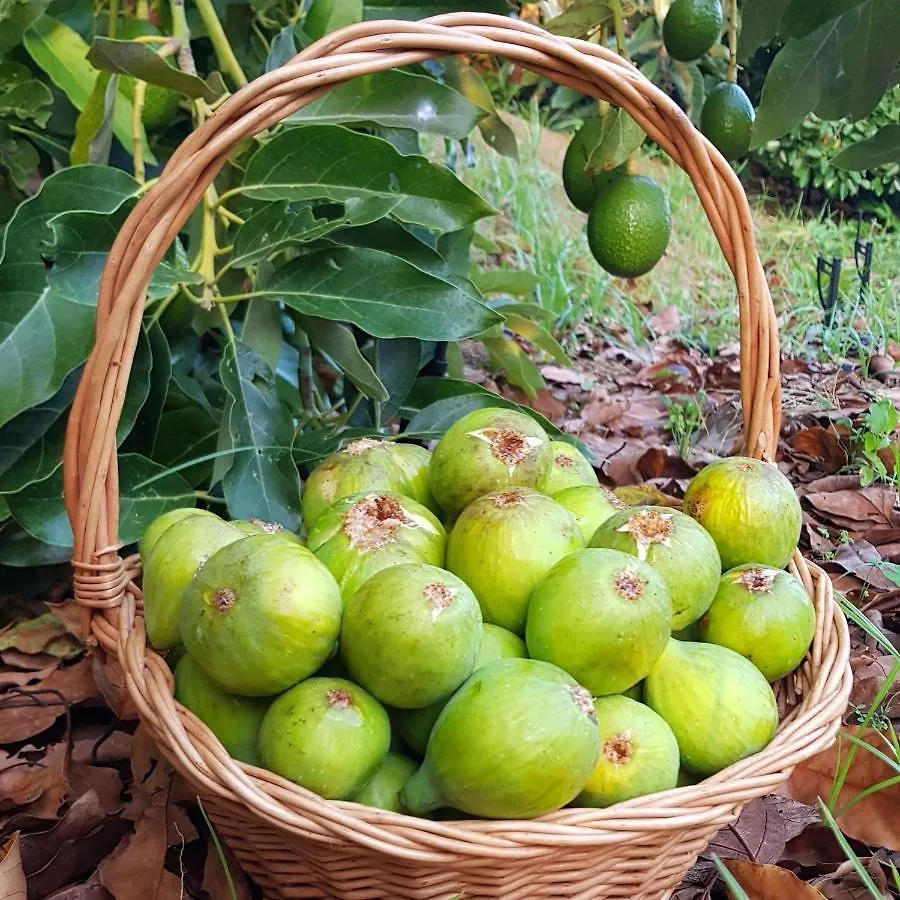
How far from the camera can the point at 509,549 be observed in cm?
88

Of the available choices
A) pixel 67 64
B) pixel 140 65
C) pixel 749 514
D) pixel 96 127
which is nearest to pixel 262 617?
pixel 749 514

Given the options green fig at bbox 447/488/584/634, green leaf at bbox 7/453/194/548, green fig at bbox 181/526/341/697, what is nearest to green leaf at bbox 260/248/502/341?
green leaf at bbox 7/453/194/548

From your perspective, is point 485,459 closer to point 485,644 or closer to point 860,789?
point 485,644

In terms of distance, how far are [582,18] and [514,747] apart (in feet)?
3.81

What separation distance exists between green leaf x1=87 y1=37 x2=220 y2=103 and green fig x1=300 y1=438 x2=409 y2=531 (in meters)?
0.53

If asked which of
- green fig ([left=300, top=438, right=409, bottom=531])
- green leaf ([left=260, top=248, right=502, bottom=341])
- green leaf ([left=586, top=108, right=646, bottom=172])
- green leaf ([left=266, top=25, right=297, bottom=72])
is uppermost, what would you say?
green leaf ([left=266, top=25, right=297, bottom=72])

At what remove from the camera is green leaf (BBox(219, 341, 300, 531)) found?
1269mm

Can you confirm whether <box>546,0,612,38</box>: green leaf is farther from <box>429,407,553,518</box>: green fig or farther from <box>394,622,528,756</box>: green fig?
<box>394,622,528,756</box>: green fig

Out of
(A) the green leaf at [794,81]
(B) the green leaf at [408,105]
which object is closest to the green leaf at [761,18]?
(A) the green leaf at [794,81]

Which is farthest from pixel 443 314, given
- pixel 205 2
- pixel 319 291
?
pixel 205 2

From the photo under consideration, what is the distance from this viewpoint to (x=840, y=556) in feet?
5.12

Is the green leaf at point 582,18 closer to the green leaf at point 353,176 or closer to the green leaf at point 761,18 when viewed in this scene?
the green leaf at point 761,18

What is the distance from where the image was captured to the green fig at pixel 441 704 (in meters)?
0.82

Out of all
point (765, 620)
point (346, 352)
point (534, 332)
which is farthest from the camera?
point (534, 332)
